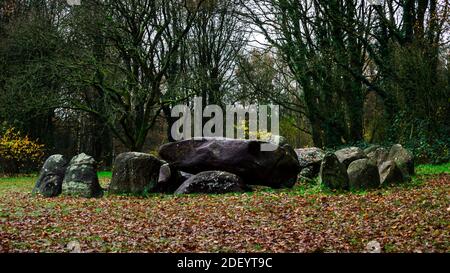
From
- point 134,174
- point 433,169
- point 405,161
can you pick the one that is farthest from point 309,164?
point 134,174

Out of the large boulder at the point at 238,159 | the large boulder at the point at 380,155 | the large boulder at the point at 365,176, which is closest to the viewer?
the large boulder at the point at 365,176

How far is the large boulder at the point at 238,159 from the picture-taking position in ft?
55.8

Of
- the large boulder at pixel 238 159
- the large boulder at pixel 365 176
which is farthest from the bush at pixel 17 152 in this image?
the large boulder at pixel 365 176

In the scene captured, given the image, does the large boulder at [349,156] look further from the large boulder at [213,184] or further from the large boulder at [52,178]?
the large boulder at [52,178]

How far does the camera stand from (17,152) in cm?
2942

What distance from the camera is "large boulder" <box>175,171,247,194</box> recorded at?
1599 centimetres

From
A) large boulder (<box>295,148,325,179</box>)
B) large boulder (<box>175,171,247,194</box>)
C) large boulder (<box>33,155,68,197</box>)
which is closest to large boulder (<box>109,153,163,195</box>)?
large boulder (<box>175,171,247,194</box>)

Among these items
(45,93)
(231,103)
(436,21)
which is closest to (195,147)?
(436,21)

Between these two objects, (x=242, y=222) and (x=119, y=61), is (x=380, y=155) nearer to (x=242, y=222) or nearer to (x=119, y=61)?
(x=242, y=222)

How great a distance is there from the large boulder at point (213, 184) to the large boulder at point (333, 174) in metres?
2.79

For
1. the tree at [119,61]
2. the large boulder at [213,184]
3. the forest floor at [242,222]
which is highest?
the tree at [119,61]

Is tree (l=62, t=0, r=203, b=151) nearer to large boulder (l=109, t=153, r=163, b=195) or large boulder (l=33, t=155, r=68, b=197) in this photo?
large boulder (l=33, t=155, r=68, b=197)

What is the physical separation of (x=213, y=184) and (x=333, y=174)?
3.71m
